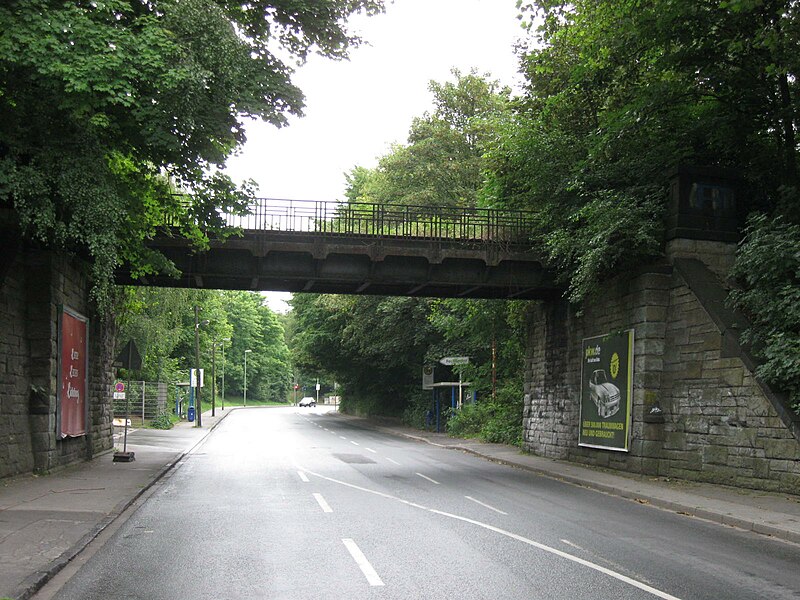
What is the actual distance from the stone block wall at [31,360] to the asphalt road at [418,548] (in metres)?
2.98

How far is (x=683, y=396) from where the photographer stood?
16.1m

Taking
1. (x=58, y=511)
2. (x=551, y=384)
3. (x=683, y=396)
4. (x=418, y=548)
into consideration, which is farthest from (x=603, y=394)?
(x=58, y=511)

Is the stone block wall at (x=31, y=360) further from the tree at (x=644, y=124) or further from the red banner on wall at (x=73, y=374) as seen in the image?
the tree at (x=644, y=124)

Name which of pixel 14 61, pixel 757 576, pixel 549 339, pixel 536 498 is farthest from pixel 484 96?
pixel 757 576

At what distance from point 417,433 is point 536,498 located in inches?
972

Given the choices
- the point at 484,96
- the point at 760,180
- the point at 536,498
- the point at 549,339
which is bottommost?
the point at 536,498

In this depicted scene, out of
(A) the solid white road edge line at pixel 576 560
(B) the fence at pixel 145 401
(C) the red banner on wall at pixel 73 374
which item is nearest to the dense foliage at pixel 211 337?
(B) the fence at pixel 145 401

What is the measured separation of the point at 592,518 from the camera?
11102 millimetres

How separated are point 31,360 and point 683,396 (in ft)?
46.6

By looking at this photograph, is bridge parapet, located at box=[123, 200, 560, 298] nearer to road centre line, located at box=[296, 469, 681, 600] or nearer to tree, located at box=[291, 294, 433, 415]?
road centre line, located at box=[296, 469, 681, 600]

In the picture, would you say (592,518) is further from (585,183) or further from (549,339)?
(549,339)

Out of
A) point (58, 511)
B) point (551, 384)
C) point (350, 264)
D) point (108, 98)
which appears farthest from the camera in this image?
point (551, 384)

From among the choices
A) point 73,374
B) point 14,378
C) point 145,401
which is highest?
point 14,378

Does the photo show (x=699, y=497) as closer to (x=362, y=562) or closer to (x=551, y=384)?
(x=362, y=562)
